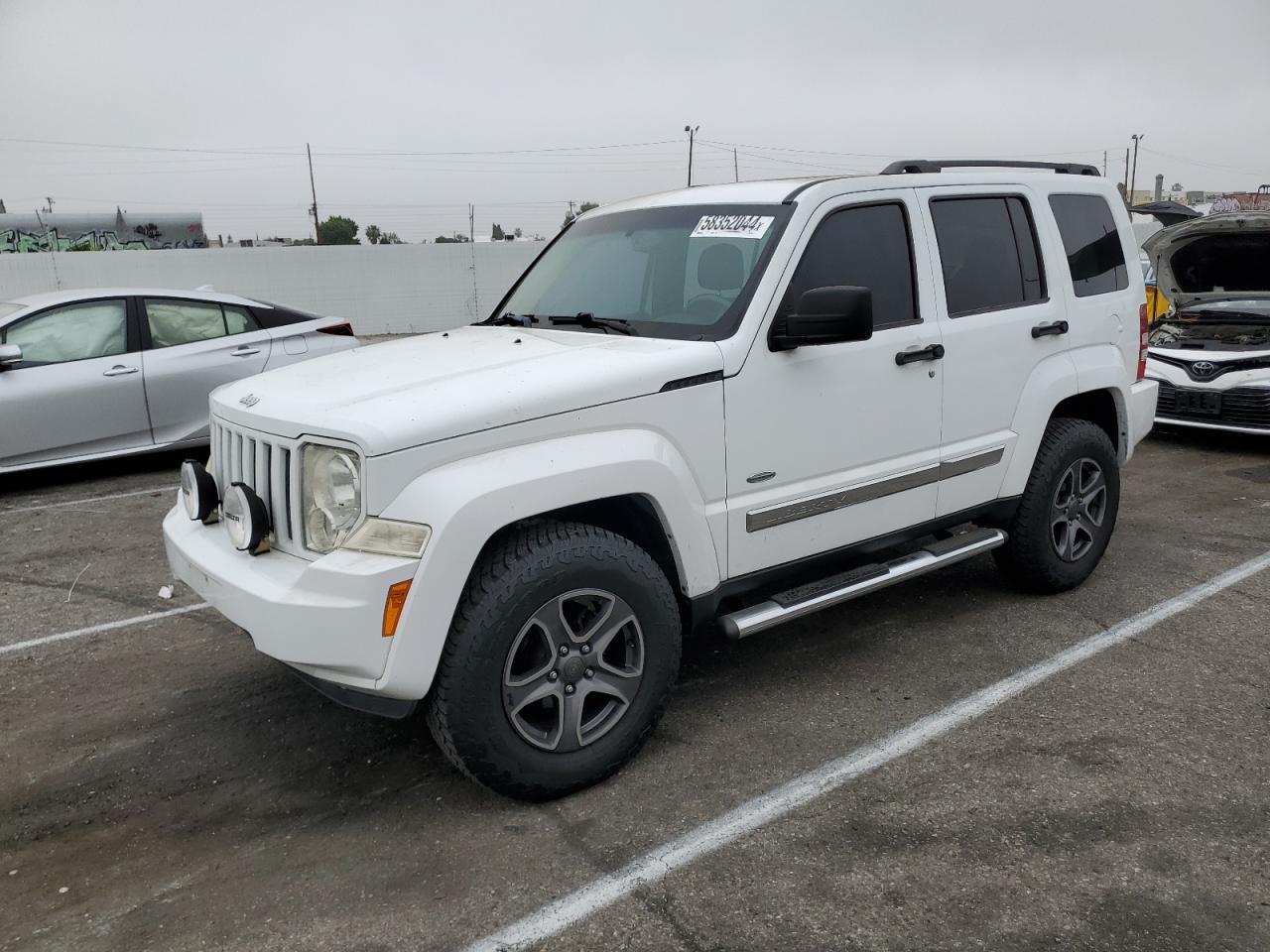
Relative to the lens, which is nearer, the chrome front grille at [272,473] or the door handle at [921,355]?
the chrome front grille at [272,473]

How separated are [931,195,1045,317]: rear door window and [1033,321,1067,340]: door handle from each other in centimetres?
13

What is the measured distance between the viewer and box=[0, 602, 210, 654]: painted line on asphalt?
4766mm

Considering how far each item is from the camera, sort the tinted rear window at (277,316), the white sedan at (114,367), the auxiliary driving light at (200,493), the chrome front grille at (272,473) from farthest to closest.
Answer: the tinted rear window at (277,316) < the white sedan at (114,367) < the auxiliary driving light at (200,493) < the chrome front grille at (272,473)

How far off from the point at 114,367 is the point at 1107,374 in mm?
6811

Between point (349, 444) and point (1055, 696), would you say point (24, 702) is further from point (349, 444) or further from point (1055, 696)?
point (1055, 696)

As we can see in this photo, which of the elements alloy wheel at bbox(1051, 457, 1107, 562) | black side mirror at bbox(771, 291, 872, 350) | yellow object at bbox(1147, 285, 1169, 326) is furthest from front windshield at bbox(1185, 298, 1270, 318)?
black side mirror at bbox(771, 291, 872, 350)

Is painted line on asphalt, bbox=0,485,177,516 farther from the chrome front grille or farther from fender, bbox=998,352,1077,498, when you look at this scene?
fender, bbox=998,352,1077,498

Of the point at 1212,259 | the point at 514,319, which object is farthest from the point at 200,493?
the point at 1212,259

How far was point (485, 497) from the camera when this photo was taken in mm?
2951

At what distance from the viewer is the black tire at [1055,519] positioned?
4.73 metres

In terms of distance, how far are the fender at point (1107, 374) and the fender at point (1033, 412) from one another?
5.2 inches

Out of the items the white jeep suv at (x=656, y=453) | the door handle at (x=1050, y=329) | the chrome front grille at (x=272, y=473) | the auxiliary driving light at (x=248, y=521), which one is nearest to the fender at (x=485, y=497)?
the white jeep suv at (x=656, y=453)

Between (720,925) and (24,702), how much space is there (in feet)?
10.2

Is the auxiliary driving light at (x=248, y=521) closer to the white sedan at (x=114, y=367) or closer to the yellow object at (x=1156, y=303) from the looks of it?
the white sedan at (x=114, y=367)
